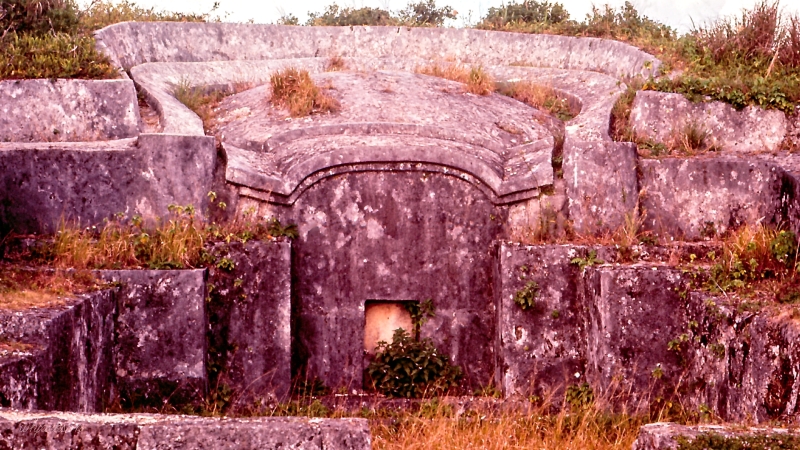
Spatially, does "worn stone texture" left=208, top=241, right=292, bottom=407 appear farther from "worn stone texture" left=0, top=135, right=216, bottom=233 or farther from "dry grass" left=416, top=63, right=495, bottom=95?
"dry grass" left=416, top=63, right=495, bottom=95

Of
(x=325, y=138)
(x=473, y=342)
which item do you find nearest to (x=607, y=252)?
(x=473, y=342)

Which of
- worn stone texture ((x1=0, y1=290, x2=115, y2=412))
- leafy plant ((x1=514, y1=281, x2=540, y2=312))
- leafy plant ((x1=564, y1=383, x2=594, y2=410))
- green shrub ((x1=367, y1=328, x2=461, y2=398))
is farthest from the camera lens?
green shrub ((x1=367, y1=328, x2=461, y2=398))

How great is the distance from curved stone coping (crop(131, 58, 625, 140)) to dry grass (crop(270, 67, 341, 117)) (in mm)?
950

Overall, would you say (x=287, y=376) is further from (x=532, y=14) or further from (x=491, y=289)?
(x=532, y=14)

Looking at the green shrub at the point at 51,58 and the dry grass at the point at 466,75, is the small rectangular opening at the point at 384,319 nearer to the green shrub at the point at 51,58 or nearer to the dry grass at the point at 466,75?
the dry grass at the point at 466,75

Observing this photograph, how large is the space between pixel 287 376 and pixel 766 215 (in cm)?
468

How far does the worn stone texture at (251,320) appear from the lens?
351 inches

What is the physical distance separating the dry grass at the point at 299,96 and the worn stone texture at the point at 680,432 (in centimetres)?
683

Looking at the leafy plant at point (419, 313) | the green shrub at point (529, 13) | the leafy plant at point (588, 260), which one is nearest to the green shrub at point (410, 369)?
the leafy plant at point (419, 313)

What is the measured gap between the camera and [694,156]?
9.95 meters

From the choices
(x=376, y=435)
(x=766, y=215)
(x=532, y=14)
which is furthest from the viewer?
(x=532, y=14)

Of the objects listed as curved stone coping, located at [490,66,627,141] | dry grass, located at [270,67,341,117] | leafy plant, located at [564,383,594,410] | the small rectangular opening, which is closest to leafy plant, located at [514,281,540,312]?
leafy plant, located at [564,383,594,410]

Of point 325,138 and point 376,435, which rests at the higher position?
point 325,138

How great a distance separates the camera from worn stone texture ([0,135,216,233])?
29.4 feet
